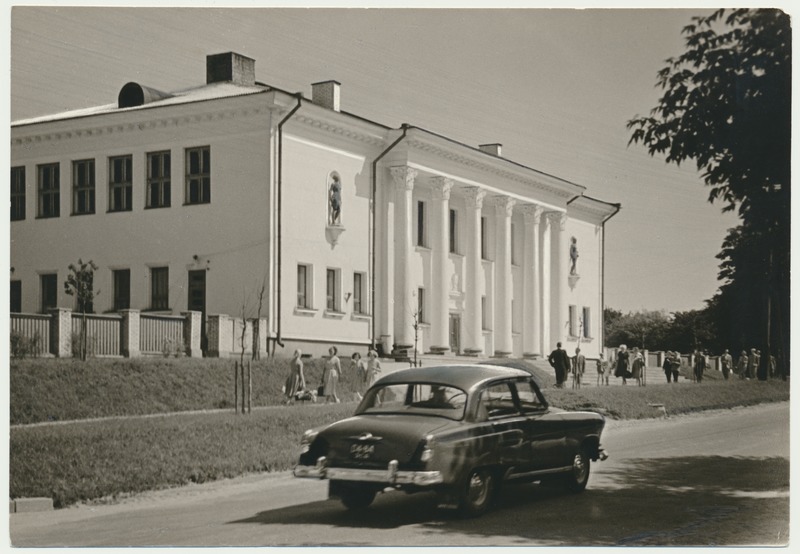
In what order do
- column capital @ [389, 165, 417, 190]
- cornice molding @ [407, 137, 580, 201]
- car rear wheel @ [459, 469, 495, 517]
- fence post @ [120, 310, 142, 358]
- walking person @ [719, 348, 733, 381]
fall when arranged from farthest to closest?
column capital @ [389, 165, 417, 190] → cornice molding @ [407, 137, 580, 201] → fence post @ [120, 310, 142, 358] → walking person @ [719, 348, 733, 381] → car rear wheel @ [459, 469, 495, 517]

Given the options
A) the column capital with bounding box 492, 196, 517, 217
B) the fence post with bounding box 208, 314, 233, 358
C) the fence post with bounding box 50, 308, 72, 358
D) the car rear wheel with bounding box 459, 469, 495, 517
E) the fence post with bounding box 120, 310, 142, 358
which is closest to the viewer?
the car rear wheel with bounding box 459, 469, 495, 517

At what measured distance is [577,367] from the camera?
15.8m

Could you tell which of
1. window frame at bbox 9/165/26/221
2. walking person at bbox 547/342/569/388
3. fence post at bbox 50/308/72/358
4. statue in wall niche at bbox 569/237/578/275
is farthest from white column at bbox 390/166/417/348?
window frame at bbox 9/165/26/221

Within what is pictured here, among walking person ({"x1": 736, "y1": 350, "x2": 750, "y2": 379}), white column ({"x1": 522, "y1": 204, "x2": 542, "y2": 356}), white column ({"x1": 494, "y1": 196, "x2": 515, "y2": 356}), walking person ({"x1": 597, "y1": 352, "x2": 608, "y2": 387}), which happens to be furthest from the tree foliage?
white column ({"x1": 494, "y1": 196, "x2": 515, "y2": 356})

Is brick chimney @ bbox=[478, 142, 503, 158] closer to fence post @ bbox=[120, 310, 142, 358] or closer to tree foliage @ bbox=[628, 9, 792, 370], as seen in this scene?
tree foliage @ bbox=[628, 9, 792, 370]

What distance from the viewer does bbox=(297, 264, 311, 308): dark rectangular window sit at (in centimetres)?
1760

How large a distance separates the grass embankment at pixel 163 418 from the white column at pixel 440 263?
155cm

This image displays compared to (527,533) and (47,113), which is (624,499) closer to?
(527,533)

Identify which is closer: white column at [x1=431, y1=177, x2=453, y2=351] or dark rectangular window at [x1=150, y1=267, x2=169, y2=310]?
dark rectangular window at [x1=150, y1=267, x2=169, y2=310]

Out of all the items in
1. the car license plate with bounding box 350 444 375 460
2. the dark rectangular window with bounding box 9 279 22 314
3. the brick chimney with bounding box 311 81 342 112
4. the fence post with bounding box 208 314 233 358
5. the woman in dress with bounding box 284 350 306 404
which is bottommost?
the car license plate with bounding box 350 444 375 460

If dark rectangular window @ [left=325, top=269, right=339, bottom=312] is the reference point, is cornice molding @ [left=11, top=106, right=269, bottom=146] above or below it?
above

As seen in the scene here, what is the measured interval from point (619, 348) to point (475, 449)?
5495 millimetres

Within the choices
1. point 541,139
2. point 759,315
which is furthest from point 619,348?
point 541,139

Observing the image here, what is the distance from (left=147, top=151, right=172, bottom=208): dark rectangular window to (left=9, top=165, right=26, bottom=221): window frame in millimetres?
1934
